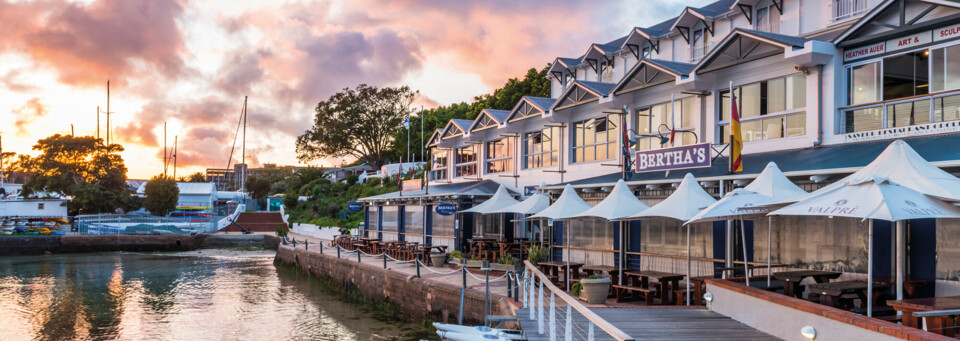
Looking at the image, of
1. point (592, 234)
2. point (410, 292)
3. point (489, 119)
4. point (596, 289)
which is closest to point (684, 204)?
point (596, 289)

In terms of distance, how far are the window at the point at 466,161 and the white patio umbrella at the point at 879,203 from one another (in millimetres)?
24882

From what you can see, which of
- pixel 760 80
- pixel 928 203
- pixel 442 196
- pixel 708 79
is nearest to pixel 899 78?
pixel 760 80

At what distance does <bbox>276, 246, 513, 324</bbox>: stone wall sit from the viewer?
17.3 meters

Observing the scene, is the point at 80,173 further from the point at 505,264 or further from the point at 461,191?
the point at 505,264

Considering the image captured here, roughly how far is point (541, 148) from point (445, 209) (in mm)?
4441

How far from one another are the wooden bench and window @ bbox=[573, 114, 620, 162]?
7847 mm

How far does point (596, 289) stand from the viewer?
14.3 m

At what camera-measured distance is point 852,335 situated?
27.4 ft

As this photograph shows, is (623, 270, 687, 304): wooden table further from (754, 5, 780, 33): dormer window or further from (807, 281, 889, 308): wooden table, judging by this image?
(754, 5, 780, 33): dormer window

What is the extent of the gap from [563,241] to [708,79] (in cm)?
683

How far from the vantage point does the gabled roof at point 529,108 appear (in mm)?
26188

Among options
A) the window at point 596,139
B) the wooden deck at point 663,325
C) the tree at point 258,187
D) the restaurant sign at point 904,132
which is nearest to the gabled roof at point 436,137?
the window at point 596,139

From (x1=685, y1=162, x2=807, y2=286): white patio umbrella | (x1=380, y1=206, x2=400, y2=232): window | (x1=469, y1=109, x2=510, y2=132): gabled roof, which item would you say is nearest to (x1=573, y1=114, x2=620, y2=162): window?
(x1=469, y1=109, x2=510, y2=132): gabled roof

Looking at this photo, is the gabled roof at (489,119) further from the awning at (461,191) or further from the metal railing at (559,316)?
the metal railing at (559,316)
